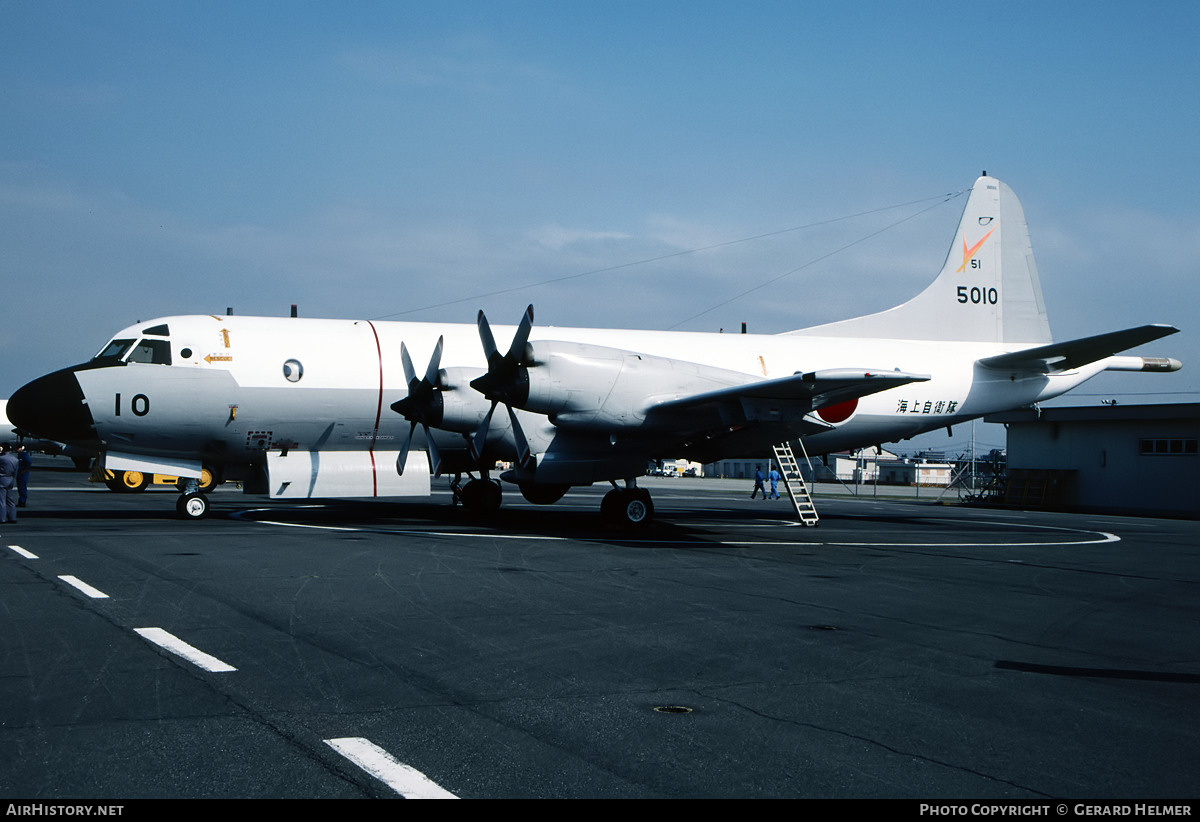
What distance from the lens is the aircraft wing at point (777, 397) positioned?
17.5 metres

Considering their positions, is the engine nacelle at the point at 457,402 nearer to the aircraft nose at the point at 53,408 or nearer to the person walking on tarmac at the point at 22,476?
the aircraft nose at the point at 53,408

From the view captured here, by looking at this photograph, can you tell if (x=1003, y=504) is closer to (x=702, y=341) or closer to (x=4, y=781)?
(x=702, y=341)

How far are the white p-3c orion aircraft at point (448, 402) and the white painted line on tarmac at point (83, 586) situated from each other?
28.6ft

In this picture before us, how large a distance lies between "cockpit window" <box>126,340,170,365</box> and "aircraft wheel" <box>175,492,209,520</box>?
320cm

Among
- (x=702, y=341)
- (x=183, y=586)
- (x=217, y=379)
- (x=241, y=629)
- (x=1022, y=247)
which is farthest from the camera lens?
(x=1022, y=247)

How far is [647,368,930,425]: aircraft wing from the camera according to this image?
57.5ft

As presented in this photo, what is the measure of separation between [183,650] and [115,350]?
15.1 m

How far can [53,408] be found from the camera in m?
19.6

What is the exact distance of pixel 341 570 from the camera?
1295 cm

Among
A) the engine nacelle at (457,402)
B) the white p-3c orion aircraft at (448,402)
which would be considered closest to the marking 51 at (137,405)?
the white p-3c orion aircraft at (448,402)

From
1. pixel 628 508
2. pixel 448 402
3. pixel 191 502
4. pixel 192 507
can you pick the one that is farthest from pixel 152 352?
pixel 628 508
